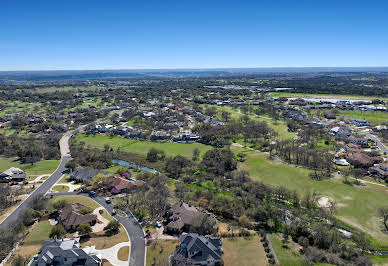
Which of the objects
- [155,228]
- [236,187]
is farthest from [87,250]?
[236,187]

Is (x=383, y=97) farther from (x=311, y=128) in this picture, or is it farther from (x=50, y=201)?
(x=50, y=201)

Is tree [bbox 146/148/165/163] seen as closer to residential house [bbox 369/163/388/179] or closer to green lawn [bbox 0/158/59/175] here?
green lawn [bbox 0/158/59/175]

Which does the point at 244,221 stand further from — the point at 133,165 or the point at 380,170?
the point at 380,170

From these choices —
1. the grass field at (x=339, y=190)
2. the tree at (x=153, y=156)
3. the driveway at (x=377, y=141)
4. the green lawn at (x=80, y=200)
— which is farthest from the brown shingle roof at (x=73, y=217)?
the driveway at (x=377, y=141)

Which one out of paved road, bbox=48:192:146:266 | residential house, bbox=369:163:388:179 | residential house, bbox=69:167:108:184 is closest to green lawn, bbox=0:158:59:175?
residential house, bbox=69:167:108:184

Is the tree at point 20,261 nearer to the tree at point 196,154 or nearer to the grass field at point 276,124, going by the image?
the tree at point 196,154

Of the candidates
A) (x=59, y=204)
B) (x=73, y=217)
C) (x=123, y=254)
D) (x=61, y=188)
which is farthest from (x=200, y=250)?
(x=61, y=188)
